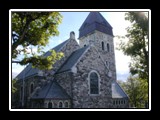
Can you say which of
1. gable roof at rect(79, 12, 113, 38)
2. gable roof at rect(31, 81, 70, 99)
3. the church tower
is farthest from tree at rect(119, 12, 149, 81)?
the church tower

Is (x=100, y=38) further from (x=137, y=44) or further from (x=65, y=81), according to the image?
(x=137, y=44)

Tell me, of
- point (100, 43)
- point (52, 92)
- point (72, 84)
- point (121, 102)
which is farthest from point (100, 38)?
point (52, 92)

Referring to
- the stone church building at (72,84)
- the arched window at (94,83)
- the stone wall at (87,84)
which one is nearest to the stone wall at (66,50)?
the stone church building at (72,84)

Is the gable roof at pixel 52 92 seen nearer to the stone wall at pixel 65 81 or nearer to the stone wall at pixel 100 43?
the stone wall at pixel 65 81

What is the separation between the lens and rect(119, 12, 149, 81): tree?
939 centimetres

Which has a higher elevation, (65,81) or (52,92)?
(65,81)

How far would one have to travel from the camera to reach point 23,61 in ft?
27.8

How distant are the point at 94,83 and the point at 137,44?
578 centimetres

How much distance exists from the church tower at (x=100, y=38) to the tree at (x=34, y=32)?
14330mm

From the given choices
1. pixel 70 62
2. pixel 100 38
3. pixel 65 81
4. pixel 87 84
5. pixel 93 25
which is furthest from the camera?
pixel 100 38

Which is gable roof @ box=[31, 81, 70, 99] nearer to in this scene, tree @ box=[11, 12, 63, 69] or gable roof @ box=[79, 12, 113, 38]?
tree @ box=[11, 12, 63, 69]

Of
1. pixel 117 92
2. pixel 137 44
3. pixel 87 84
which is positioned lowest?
pixel 117 92

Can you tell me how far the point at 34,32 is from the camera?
863 cm
